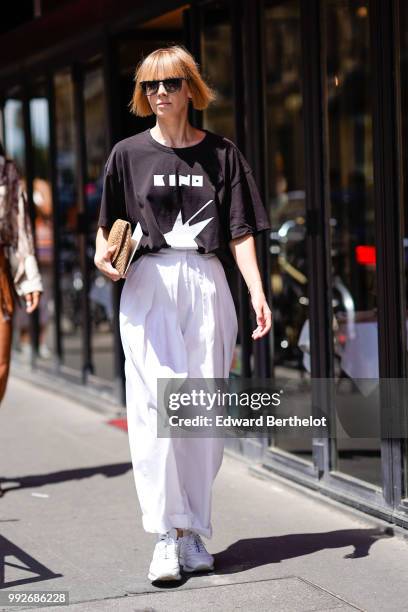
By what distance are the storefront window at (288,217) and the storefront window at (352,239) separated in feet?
0.84

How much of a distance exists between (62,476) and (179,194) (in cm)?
260

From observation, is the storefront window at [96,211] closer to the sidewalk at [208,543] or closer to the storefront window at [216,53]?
the storefront window at [216,53]

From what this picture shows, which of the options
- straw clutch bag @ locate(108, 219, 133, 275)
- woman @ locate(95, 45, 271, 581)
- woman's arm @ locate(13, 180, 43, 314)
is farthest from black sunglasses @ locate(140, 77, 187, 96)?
woman's arm @ locate(13, 180, 43, 314)

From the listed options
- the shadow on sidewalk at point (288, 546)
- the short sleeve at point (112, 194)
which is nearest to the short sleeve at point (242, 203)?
the short sleeve at point (112, 194)

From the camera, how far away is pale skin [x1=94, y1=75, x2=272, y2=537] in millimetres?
4477

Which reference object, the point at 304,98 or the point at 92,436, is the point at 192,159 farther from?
the point at 92,436

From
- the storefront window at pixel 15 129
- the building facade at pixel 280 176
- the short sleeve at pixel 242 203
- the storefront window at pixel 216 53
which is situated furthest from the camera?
the storefront window at pixel 15 129

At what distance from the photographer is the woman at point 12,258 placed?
20.4ft

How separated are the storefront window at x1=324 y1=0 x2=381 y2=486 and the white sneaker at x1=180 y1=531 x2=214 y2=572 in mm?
1100

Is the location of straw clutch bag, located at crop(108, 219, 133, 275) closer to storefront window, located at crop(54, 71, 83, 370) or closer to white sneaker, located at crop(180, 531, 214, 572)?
white sneaker, located at crop(180, 531, 214, 572)

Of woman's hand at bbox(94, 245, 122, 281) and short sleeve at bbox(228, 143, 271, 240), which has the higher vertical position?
short sleeve at bbox(228, 143, 271, 240)

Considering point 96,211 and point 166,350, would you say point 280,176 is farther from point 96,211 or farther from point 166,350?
point 166,350

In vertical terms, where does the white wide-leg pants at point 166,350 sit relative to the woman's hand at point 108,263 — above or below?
below

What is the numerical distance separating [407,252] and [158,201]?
1504mm
